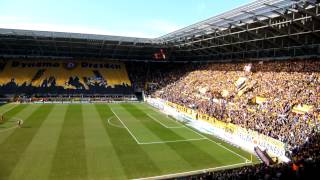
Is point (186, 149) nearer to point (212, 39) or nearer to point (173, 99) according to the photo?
point (173, 99)

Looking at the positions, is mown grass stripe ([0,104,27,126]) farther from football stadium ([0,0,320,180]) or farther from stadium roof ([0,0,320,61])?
stadium roof ([0,0,320,61])

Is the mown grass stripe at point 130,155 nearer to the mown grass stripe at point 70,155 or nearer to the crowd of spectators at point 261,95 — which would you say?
the mown grass stripe at point 70,155

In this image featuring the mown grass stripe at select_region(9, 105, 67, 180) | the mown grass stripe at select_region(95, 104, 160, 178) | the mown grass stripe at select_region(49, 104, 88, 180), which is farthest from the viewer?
the mown grass stripe at select_region(95, 104, 160, 178)

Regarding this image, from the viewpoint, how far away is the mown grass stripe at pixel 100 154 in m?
19.2

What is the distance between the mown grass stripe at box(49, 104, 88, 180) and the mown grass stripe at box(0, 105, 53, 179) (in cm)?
251

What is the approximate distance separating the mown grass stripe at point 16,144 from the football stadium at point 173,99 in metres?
0.11

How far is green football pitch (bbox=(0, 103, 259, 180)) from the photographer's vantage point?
19625 mm

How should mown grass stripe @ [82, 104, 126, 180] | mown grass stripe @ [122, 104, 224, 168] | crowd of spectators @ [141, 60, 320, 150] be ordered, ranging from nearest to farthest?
mown grass stripe @ [82, 104, 126, 180], mown grass stripe @ [122, 104, 224, 168], crowd of spectators @ [141, 60, 320, 150]

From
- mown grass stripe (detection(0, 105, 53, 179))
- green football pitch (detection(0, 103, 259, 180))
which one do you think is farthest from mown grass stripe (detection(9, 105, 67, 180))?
mown grass stripe (detection(0, 105, 53, 179))

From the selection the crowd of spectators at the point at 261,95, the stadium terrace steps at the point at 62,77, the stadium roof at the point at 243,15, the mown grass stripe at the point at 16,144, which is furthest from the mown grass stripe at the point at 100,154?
the stadium terrace steps at the point at 62,77

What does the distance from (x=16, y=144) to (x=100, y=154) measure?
7.10 m

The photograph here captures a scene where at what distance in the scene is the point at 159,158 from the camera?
22.7 m

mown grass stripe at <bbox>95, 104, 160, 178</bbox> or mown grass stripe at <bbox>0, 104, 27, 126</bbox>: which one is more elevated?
mown grass stripe at <bbox>0, 104, 27, 126</bbox>

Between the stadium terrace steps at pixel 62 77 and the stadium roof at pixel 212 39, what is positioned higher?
the stadium roof at pixel 212 39
